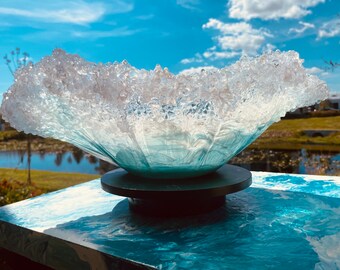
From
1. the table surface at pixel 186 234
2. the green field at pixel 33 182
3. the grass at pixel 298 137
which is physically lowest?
the green field at pixel 33 182

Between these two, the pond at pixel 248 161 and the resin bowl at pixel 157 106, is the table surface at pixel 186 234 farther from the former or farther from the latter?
the pond at pixel 248 161

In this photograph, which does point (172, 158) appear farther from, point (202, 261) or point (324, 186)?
point (324, 186)

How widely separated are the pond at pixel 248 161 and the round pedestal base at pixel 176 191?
4953mm

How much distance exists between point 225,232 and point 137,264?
1.51 ft

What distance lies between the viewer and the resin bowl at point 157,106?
57.8 inches

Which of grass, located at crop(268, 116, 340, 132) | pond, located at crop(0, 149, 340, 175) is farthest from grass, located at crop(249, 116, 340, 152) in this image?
pond, located at crop(0, 149, 340, 175)

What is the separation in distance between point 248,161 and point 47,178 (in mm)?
3958

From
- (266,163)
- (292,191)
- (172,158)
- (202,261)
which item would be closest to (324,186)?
(292,191)

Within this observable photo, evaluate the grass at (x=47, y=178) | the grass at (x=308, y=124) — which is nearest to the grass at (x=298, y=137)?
the grass at (x=308, y=124)

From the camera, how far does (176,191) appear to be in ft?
5.30

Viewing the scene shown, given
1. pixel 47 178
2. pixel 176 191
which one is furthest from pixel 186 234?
pixel 47 178

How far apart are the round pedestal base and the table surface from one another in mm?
52

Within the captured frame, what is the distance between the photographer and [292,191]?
7.60 feet

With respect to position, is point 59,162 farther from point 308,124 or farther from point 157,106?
point 157,106
